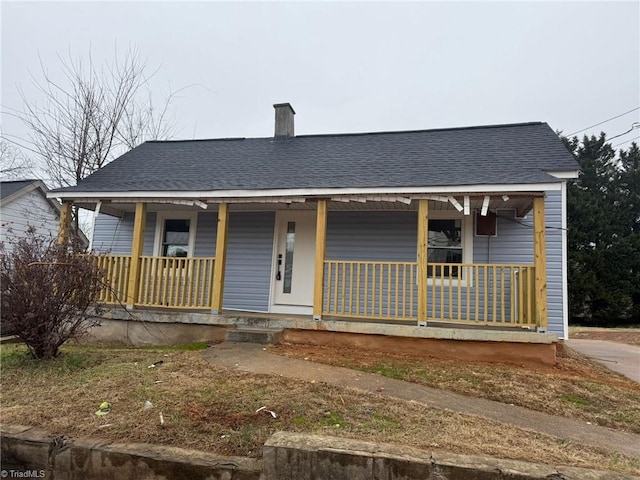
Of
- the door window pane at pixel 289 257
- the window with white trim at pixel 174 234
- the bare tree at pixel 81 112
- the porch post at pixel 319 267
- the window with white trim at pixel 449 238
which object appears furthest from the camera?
the bare tree at pixel 81 112

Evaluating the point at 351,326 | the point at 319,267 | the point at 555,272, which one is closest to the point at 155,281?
the point at 319,267

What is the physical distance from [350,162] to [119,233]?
5.89 metres

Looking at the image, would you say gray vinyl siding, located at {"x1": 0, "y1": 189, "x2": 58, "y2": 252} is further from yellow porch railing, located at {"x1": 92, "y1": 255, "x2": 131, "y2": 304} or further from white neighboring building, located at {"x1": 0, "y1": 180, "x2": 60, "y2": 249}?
yellow porch railing, located at {"x1": 92, "y1": 255, "x2": 131, "y2": 304}

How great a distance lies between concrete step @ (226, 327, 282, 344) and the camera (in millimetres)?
6066

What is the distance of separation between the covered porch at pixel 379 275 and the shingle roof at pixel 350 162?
0.32 metres

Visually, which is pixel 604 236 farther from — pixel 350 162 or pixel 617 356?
pixel 350 162

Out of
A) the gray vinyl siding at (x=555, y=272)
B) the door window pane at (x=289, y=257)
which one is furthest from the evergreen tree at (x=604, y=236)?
the door window pane at (x=289, y=257)

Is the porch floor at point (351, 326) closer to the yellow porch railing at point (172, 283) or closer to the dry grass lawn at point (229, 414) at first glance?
the yellow porch railing at point (172, 283)

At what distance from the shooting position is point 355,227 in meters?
7.96

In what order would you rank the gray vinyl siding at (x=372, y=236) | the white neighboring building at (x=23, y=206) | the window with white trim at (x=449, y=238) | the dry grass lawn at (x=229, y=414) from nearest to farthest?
the dry grass lawn at (x=229, y=414) < the window with white trim at (x=449, y=238) < the gray vinyl siding at (x=372, y=236) < the white neighboring building at (x=23, y=206)

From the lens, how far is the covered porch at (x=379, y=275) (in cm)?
580

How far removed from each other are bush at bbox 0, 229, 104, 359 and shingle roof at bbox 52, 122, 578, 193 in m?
2.66

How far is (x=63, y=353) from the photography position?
16.6ft

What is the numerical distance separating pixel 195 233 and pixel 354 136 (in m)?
4.41
